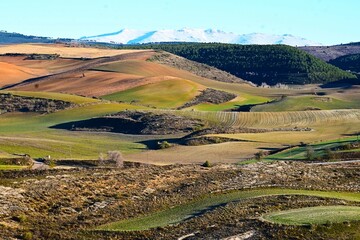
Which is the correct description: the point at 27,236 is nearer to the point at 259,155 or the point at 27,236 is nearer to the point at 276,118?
the point at 259,155

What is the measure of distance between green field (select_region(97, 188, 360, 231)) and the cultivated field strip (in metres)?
58.1

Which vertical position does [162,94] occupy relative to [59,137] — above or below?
above

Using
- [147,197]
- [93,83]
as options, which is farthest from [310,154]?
[93,83]

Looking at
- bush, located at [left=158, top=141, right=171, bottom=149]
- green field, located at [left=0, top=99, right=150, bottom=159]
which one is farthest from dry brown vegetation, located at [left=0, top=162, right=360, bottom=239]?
bush, located at [left=158, top=141, right=171, bottom=149]

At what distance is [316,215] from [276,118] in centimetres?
7299

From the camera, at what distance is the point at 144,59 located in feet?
631

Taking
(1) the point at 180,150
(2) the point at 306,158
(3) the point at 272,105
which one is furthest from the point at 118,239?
(3) the point at 272,105

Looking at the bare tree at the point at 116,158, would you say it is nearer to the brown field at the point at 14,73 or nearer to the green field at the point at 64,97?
the green field at the point at 64,97

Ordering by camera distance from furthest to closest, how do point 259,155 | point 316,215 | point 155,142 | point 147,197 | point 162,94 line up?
point 162,94 < point 155,142 < point 259,155 < point 147,197 < point 316,215

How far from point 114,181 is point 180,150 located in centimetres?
3439

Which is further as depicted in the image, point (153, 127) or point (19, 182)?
point (153, 127)

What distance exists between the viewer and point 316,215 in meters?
34.4

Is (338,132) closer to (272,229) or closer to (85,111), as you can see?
(85,111)

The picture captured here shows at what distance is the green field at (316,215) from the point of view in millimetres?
33438
